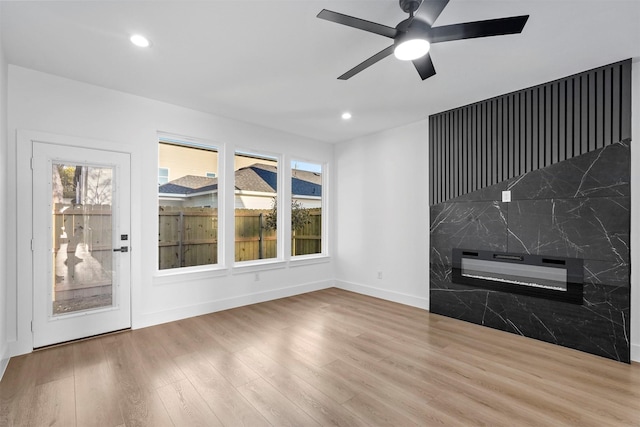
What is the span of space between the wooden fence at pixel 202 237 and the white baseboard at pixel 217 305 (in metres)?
0.57

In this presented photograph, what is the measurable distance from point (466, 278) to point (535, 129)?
1925mm

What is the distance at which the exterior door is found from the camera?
308 cm

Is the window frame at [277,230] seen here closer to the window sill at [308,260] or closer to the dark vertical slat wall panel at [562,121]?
the window sill at [308,260]

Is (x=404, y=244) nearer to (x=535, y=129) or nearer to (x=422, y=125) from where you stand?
(x=422, y=125)

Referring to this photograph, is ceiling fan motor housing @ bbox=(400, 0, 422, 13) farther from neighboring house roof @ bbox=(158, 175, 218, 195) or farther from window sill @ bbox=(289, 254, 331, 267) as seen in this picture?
window sill @ bbox=(289, 254, 331, 267)

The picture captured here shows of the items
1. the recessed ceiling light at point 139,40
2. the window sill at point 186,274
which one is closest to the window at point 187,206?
the window sill at point 186,274

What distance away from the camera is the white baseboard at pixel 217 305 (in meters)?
3.71

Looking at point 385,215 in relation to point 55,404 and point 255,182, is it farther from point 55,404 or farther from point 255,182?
point 55,404

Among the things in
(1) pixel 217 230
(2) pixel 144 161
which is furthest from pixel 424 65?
(1) pixel 217 230

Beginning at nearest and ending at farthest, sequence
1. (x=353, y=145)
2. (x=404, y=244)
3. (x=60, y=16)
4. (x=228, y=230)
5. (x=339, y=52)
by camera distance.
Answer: (x=60, y=16) < (x=339, y=52) < (x=228, y=230) < (x=404, y=244) < (x=353, y=145)

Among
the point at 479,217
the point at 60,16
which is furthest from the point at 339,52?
the point at 479,217

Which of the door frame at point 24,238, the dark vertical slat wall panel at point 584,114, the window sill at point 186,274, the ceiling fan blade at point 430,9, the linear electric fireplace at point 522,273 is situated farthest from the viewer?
the window sill at point 186,274

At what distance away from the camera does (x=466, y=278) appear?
3963mm

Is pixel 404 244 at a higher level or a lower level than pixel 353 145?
lower
